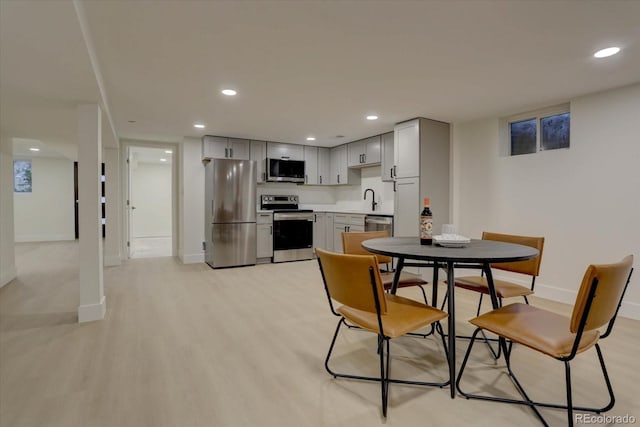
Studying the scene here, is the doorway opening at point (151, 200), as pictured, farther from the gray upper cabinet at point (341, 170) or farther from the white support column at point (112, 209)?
the gray upper cabinet at point (341, 170)

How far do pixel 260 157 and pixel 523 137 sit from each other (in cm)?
404

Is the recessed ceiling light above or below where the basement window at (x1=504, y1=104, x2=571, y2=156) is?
above

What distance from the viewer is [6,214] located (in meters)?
4.35

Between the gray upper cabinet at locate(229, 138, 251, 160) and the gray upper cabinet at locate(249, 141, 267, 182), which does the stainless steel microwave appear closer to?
the gray upper cabinet at locate(249, 141, 267, 182)

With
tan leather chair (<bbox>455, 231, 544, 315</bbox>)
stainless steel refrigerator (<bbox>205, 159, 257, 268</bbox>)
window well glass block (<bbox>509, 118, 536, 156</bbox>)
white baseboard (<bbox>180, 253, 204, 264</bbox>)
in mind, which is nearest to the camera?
tan leather chair (<bbox>455, 231, 544, 315</bbox>)

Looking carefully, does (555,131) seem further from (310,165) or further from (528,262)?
(310,165)

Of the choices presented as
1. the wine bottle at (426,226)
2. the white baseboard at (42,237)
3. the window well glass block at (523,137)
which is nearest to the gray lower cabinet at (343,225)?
the window well glass block at (523,137)

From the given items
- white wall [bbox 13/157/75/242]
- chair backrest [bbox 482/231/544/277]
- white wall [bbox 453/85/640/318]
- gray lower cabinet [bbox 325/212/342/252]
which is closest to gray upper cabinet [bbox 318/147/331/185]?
gray lower cabinet [bbox 325/212/342/252]

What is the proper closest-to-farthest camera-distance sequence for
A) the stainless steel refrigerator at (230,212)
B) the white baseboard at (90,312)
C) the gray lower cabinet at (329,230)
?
the white baseboard at (90,312)
the stainless steel refrigerator at (230,212)
the gray lower cabinet at (329,230)

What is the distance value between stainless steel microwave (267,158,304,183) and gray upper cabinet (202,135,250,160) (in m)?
0.49

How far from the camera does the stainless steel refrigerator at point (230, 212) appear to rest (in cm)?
508

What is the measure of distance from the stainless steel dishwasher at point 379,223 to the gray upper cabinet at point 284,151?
1.95m

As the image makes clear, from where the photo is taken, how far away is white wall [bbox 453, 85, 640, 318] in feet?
9.87

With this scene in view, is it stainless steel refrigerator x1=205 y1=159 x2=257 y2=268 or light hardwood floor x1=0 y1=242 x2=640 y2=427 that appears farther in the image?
stainless steel refrigerator x1=205 y1=159 x2=257 y2=268
